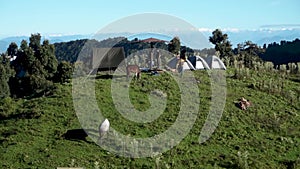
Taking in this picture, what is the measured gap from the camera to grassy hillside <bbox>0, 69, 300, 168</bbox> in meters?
20.7

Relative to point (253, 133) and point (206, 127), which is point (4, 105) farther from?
point (253, 133)

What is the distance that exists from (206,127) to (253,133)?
10.0 ft

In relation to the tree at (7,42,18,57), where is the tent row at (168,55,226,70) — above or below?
below

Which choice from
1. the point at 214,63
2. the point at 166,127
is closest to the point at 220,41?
the point at 214,63

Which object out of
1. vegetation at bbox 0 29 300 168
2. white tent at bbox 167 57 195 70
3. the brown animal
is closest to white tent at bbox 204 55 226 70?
white tent at bbox 167 57 195 70

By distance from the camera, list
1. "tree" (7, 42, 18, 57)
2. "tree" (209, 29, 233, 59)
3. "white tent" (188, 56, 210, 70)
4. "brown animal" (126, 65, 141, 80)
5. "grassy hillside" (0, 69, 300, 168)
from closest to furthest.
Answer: "grassy hillside" (0, 69, 300, 168) < "brown animal" (126, 65, 141, 80) < "white tent" (188, 56, 210, 70) < "tree" (209, 29, 233, 59) < "tree" (7, 42, 18, 57)

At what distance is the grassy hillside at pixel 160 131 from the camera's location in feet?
67.8

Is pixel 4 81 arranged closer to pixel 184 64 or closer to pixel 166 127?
pixel 184 64

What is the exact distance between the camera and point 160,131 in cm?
2433

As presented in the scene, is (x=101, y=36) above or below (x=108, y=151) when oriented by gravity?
above

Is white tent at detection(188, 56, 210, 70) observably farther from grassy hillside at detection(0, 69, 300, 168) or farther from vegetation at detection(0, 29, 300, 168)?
grassy hillside at detection(0, 69, 300, 168)

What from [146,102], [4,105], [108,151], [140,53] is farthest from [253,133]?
[140,53]

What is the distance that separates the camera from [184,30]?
28.8m

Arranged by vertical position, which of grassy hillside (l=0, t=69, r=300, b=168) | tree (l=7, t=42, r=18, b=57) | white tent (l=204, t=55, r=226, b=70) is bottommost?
Result: grassy hillside (l=0, t=69, r=300, b=168)
